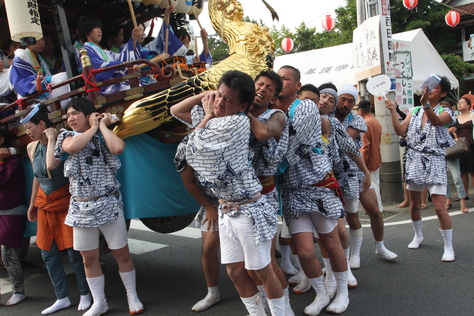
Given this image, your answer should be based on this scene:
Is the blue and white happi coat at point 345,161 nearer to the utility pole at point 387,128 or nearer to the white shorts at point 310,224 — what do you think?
the white shorts at point 310,224

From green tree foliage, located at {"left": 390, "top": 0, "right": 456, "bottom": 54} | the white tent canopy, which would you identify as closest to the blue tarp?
the white tent canopy

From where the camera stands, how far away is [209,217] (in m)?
2.96

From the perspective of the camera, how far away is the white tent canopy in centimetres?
1184

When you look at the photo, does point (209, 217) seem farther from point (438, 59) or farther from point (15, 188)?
point (438, 59)

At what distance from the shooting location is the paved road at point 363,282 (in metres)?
3.22

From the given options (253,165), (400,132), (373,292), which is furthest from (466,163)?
(253,165)

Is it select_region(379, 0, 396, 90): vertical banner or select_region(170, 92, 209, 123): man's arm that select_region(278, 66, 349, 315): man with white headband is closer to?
select_region(170, 92, 209, 123): man's arm

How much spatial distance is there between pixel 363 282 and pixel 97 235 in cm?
237

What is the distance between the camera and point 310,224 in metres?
3.00

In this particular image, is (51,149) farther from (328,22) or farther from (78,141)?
(328,22)

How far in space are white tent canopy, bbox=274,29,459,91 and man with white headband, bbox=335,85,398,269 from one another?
26.9ft

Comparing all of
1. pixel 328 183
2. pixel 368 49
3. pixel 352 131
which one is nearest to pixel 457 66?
pixel 368 49

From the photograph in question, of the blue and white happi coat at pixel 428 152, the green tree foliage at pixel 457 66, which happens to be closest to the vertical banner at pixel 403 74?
the blue and white happi coat at pixel 428 152

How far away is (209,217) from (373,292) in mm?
1615
